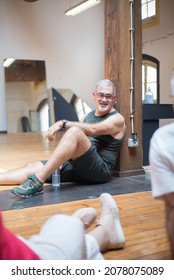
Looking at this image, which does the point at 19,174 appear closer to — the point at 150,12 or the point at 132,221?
the point at 132,221

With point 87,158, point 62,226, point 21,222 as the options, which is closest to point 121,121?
point 87,158

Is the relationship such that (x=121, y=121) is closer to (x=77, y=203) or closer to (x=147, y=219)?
(x=77, y=203)

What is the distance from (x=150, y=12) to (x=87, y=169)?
8274 mm

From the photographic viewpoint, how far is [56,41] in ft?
31.4

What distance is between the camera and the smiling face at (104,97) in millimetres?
2762

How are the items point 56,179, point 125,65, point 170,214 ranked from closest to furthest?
point 170,214, point 56,179, point 125,65

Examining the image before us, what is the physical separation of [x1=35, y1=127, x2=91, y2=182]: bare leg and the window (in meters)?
8.04

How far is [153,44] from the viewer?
960 cm

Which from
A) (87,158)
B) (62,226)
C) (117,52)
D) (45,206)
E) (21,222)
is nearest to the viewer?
(62,226)

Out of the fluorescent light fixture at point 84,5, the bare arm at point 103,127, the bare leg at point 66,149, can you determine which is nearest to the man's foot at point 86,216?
the bare leg at point 66,149

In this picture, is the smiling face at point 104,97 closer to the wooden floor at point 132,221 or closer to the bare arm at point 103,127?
the bare arm at point 103,127

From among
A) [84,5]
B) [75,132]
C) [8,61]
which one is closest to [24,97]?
[8,61]

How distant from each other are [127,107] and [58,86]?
6.69 metres

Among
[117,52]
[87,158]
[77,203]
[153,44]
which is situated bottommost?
[77,203]
